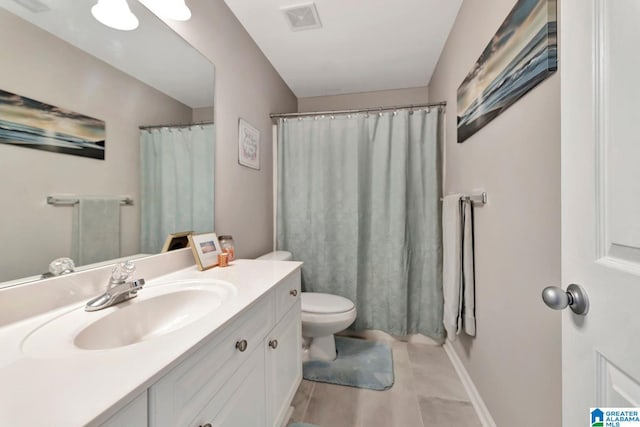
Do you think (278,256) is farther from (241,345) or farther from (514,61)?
(514,61)

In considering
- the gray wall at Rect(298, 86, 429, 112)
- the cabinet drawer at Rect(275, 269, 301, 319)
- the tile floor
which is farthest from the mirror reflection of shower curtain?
the gray wall at Rect(298, 86, 429, 112)

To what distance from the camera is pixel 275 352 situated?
3.54 feet

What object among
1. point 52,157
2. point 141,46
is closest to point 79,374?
point 52,157

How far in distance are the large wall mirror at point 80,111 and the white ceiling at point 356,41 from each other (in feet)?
2.45

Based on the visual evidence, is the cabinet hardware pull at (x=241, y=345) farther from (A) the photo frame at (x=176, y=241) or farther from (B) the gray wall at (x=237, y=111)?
(B) the gray wall at (x=237, y=111)

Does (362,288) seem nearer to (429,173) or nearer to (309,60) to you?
(429,173)

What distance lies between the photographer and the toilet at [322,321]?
1653 millimetres

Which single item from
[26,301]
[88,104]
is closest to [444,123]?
[88,104]

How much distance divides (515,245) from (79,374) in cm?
133

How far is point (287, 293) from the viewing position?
4.02 ft

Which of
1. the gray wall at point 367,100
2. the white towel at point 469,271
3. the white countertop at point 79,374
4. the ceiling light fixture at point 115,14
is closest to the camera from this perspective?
the white countertop at point 79,374

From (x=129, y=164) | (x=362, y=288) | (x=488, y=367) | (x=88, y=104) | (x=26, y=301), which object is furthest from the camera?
(x=362, y=288)

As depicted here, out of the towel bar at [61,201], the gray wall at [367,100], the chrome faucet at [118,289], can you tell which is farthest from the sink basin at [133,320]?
the gray wall at [367,100]

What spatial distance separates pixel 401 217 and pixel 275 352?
138 cm
